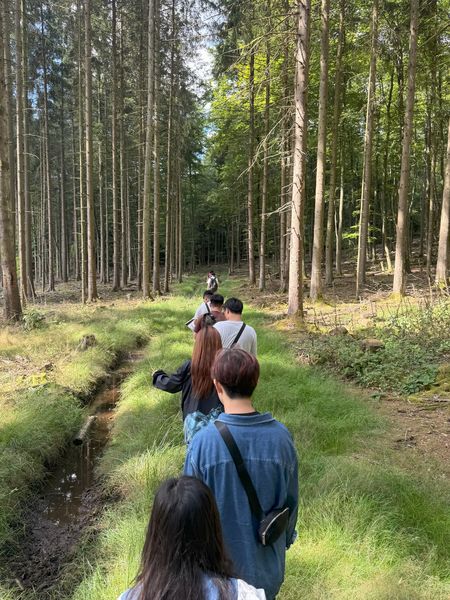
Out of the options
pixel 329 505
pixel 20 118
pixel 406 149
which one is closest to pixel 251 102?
pixel 406 149

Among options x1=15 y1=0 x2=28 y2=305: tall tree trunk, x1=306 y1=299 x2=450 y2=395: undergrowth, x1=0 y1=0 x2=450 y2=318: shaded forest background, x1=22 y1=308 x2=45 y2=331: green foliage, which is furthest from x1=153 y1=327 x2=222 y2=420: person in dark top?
x1=15 y1=0 x2=28 y2=305: tall tree trunk

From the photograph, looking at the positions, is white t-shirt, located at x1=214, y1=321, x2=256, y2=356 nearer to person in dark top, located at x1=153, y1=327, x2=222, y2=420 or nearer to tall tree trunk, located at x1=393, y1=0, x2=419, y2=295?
person in dark top, located at x1=153, y1=327, x2=222, y2=420

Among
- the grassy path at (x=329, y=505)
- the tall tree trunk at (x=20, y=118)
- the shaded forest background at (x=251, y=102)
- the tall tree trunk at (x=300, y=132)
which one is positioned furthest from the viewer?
the tall tree trunk at (x=20, y=118)

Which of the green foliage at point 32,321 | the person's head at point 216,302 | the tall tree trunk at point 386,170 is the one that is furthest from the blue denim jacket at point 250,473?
the tall tree trunk at point 386,170

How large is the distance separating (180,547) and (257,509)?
718mm

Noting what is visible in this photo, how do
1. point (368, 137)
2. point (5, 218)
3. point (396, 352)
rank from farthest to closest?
point (368, 137)
point (5, 218)
point (396, 352)

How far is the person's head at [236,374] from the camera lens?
2.05 m

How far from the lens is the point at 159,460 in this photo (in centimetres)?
509

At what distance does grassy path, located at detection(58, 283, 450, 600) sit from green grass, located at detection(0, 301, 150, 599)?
0.88 meters

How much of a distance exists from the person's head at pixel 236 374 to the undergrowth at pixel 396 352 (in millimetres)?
6263

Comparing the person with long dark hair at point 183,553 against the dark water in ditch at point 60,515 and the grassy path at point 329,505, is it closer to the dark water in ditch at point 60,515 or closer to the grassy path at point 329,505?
the grassy path at point 329,505

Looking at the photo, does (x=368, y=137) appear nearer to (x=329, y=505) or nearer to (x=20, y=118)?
(x=20, y=118)

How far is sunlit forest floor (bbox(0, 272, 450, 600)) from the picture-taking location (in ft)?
11.0

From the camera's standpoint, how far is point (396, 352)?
28.1ft
